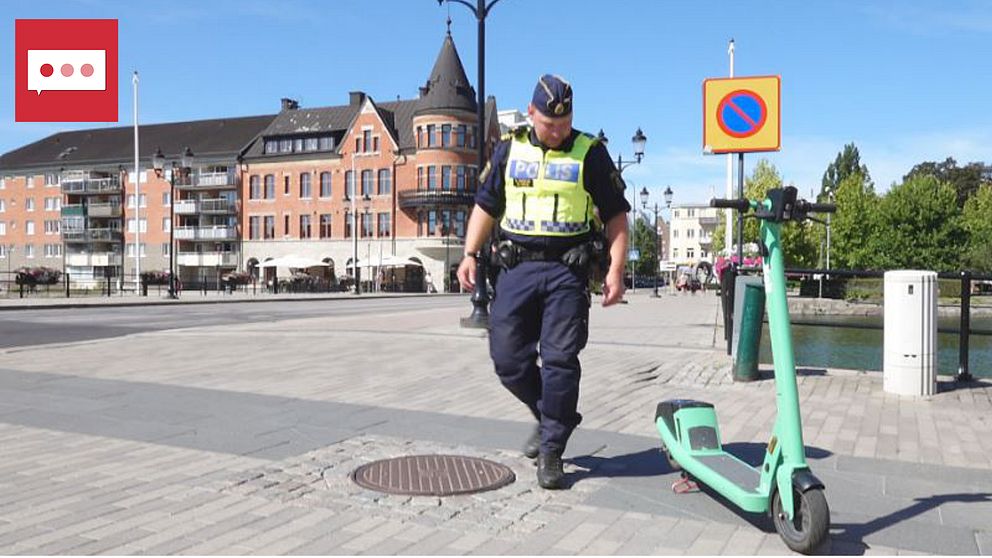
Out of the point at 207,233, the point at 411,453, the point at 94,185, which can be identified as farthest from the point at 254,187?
the point at 411,453

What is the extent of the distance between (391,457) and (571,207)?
1.80m

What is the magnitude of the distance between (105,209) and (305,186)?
23.4 m

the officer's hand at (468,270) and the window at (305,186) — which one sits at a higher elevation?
the window at (305,186)

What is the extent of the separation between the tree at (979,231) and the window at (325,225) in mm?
50077

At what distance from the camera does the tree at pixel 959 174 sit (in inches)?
3388

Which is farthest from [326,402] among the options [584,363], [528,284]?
[584,363]

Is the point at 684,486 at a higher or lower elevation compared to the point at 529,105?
lower

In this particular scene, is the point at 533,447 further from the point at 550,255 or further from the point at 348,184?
the point at 348,184

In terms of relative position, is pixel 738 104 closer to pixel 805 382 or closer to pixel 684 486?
pixel 805 382

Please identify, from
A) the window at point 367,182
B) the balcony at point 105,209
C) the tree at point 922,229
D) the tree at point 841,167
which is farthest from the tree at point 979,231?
the balcony at point 105,209

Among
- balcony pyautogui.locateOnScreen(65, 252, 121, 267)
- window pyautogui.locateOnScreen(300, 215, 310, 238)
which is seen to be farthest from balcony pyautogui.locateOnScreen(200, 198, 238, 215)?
balcony pyautogui.locateOnScreen(65, 252, 121, 267)

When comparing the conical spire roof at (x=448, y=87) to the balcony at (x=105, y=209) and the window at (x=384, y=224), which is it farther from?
the balcony at (x=105, y=209)

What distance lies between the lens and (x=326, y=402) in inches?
253

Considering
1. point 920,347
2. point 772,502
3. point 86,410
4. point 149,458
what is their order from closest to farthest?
point 772,502, point 149,458, point 86,410, point 920,347
